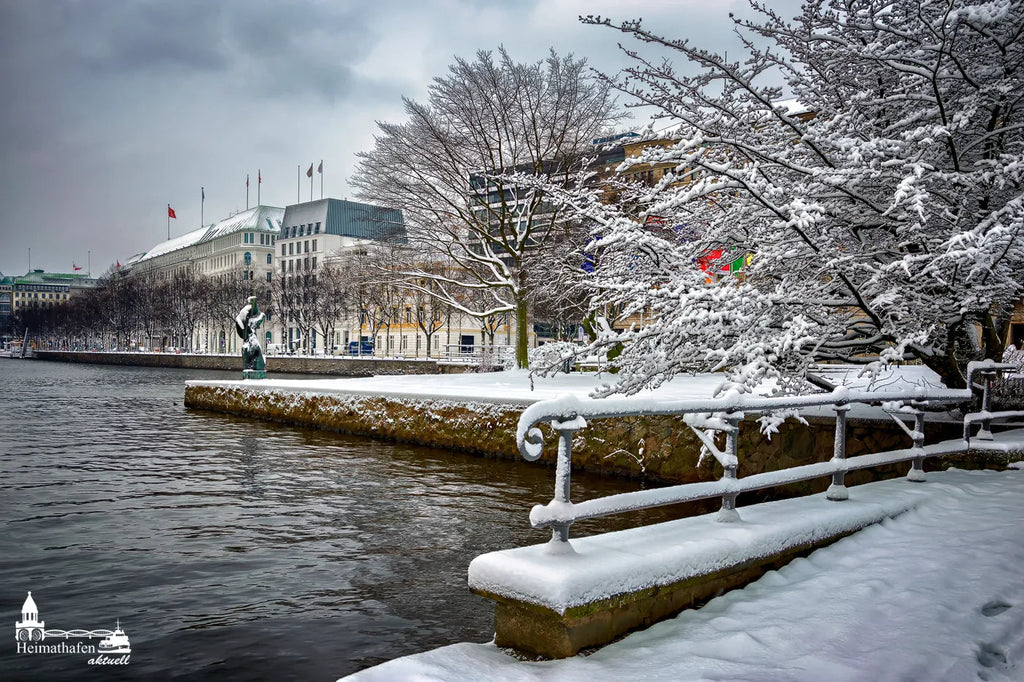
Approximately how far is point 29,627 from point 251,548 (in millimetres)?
2522

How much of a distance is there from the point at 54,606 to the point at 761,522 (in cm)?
551

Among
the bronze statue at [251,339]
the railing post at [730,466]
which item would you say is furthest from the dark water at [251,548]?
the bronze statue at [251,339]

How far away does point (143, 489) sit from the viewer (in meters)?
11.5

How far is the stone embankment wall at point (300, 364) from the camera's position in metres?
52.7

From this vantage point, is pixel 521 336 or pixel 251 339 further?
pixel 521 336

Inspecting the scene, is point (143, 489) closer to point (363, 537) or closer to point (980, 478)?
point (363, 537)

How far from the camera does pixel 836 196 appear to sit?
8.05 metres

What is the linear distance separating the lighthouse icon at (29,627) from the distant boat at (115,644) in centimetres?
49

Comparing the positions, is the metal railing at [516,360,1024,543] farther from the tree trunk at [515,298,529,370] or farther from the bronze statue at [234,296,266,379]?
the bronze statue at [234,296,266,379]

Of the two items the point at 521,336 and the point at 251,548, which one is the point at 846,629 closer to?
the point at 251,548

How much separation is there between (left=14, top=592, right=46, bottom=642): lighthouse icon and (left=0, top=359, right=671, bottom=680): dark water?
7cm

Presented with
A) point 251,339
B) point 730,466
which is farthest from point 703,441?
point 251,339

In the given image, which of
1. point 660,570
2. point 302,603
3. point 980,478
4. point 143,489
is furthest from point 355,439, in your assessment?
point 660,570

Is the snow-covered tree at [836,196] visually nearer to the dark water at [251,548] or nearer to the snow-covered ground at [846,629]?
the snow-covered ground at [846,629]
